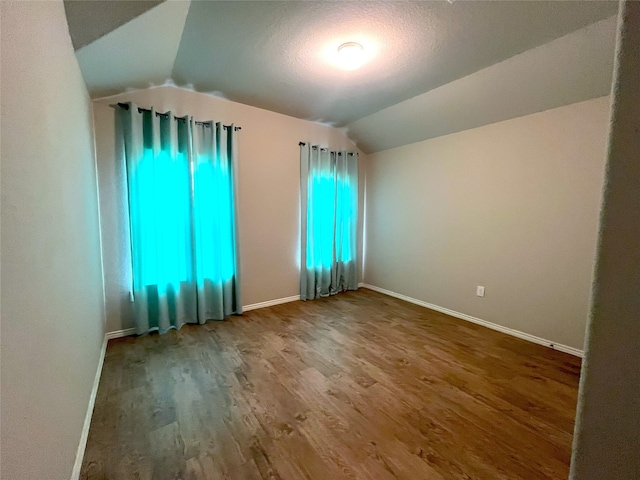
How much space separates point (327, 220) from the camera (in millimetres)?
4000

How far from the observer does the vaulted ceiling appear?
1.70m

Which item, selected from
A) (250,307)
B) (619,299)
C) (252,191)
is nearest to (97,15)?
(252,191)

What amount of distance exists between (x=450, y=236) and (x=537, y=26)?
207 cm

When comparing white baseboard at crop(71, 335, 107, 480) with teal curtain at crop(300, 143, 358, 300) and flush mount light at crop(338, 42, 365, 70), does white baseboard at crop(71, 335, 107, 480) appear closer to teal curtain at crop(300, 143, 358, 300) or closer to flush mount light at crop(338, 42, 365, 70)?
teal curtain at crop(300, 143, 358, 300)

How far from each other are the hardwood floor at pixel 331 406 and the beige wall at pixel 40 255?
375 mm

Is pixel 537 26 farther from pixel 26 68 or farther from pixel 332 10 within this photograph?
pixel 26 68

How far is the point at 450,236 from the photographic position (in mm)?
3395

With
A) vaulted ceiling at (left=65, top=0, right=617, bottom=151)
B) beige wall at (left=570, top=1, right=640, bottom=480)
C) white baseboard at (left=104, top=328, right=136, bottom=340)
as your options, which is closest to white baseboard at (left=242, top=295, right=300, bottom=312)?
white baseboard at (left=104, top=328, right=136, bottom=340)

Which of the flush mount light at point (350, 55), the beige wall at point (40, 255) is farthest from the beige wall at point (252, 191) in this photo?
the flush mount light at point (350, 55)

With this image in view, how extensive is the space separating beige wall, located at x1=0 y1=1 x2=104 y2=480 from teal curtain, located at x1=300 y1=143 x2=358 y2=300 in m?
2.48

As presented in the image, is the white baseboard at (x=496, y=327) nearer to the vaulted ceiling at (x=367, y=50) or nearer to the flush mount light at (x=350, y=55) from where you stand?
the vaulted ceiling at (x=367, y=50)

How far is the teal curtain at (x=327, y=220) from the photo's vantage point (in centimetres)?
379

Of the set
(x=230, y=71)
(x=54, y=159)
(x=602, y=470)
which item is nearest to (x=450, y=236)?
(x=230, y=71)

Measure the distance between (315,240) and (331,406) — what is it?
2.42m
